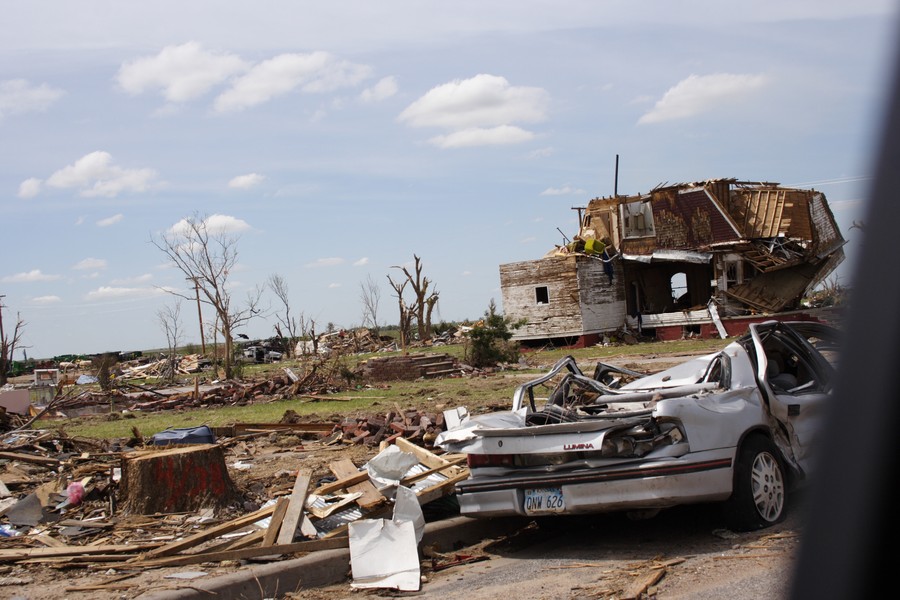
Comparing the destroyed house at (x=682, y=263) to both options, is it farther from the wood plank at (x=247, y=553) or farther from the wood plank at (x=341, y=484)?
the wood plank at (x=247, y=553)

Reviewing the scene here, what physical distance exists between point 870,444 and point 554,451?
12.6 ft

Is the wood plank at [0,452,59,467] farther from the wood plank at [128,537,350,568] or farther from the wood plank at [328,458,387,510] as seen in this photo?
the wood plank at [128,537,350,568]

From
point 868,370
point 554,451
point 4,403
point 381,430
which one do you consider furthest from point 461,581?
point 4,403

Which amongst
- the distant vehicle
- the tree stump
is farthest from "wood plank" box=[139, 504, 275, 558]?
the distant vehicle

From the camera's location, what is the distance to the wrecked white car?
21.4 ft

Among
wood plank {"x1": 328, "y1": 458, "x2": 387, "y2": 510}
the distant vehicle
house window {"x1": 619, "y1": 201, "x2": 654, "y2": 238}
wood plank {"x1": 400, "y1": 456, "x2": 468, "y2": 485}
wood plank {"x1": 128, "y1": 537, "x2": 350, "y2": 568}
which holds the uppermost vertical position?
house window {"x1": 619, "y1": 201, "x2": 654, "y2": 238}

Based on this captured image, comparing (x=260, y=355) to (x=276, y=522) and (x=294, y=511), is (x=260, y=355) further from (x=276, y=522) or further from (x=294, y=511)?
(x=276, y=522)

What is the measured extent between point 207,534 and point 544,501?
2675mm

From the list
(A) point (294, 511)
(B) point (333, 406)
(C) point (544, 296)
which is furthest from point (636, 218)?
(A) point (294, 511)

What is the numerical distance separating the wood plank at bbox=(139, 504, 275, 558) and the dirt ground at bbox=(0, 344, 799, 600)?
29 centimetres

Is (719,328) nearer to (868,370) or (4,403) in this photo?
(4,403)

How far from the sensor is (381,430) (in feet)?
38.8

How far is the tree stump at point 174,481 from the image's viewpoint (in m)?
8.24

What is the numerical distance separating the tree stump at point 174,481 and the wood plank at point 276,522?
3.28 feet
